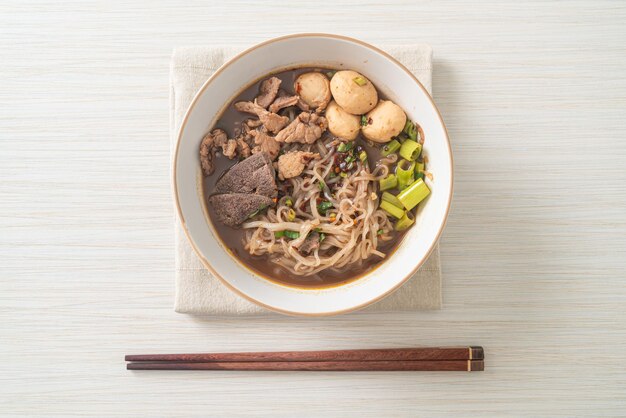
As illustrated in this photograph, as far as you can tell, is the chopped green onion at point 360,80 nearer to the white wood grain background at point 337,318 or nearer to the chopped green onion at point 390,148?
the chopped green onion at point 390,148

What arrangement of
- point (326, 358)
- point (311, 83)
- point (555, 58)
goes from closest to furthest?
point (311, 83)
point (326, 358)
point (555, 58)

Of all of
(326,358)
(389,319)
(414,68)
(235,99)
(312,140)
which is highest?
(414,68)

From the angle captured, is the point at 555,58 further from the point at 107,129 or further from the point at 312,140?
the point at 107,129

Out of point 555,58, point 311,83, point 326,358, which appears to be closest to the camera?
point 311,83

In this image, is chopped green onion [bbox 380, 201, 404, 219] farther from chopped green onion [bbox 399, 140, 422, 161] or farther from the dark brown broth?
chopped green onion [bbox 399, 140, 422, 161]

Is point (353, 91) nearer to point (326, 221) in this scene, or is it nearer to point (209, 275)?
point (326, 221)

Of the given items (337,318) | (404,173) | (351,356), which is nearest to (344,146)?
(404,173)

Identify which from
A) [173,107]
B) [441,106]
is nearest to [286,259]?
[173,107]
